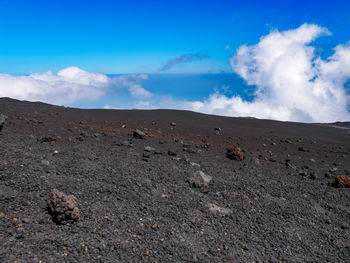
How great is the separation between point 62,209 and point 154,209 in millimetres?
1442

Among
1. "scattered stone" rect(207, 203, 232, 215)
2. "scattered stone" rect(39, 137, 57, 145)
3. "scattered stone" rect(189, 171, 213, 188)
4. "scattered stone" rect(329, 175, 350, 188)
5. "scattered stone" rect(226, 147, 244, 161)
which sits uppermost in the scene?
"scattered stone" rect(39, 137, 57, 145)

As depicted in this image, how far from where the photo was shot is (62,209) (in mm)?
3635

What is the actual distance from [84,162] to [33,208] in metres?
2.02

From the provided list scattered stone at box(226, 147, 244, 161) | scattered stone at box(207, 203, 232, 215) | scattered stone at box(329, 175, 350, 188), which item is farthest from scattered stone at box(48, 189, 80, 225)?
scattered stone at box(329, 175, 350, 188)

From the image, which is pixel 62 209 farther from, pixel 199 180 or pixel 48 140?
pixel 48 140

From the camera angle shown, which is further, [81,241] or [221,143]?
[221,143]

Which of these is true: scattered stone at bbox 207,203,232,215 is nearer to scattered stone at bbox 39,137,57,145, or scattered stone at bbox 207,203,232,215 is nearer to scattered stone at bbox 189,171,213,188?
scattered stone at bbox 189,171,213,188

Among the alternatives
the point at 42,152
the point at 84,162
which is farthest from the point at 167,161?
the point at 42,152

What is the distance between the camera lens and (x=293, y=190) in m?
6.51

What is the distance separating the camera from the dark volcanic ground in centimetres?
339

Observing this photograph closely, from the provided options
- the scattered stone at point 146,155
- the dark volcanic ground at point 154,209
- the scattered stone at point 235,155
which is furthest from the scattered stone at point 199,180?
the scattered stone at point 235,155

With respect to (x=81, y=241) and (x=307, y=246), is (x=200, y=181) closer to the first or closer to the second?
(x=307, y=246)

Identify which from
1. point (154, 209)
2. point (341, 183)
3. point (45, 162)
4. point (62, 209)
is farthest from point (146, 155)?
point (341, 183)

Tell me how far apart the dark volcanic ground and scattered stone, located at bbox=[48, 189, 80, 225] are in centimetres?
10
